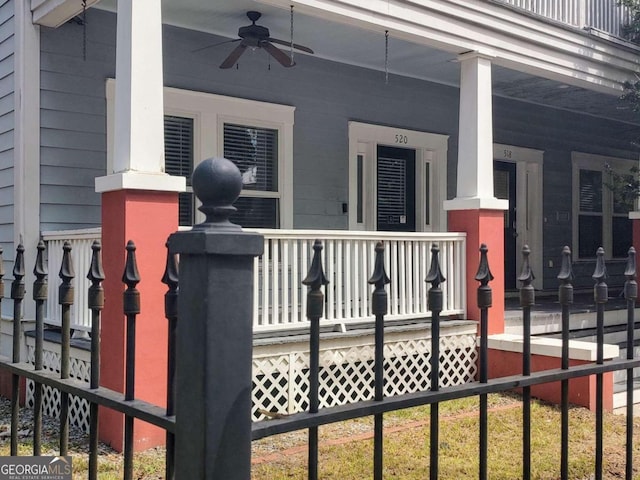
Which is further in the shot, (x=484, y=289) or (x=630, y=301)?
(x=630, y=301)

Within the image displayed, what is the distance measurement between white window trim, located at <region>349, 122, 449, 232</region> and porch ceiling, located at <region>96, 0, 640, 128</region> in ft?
2.69

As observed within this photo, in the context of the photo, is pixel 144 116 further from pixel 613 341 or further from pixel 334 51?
pixel 613 341

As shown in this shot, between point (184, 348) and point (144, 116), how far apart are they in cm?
340

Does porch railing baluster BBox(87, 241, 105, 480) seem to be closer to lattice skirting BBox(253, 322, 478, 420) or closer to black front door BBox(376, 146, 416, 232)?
lattice skirting BBox(253, 322, 478, 420)

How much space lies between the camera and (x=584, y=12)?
7984 millimetres

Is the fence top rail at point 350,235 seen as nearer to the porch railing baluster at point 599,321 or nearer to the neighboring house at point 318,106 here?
the neighboring house at point 318,106

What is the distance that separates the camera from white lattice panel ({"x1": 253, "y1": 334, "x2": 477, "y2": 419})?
18.3 ft

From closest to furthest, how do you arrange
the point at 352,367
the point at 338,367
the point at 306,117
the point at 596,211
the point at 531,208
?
the point at 338,367 → the point at 352,367 → the point at 306,117 → the point at 531,208 → the point at 596,211

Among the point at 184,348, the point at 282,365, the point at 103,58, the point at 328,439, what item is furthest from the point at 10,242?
the point at 184,348

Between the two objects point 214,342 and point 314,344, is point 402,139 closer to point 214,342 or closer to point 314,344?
point 314,344

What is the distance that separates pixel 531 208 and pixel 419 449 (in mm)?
7548

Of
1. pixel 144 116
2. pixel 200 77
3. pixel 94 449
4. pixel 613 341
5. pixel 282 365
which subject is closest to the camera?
pixel 94 449

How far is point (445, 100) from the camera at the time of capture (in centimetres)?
972

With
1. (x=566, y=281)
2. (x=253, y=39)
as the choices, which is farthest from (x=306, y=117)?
(x=566, y=281)
